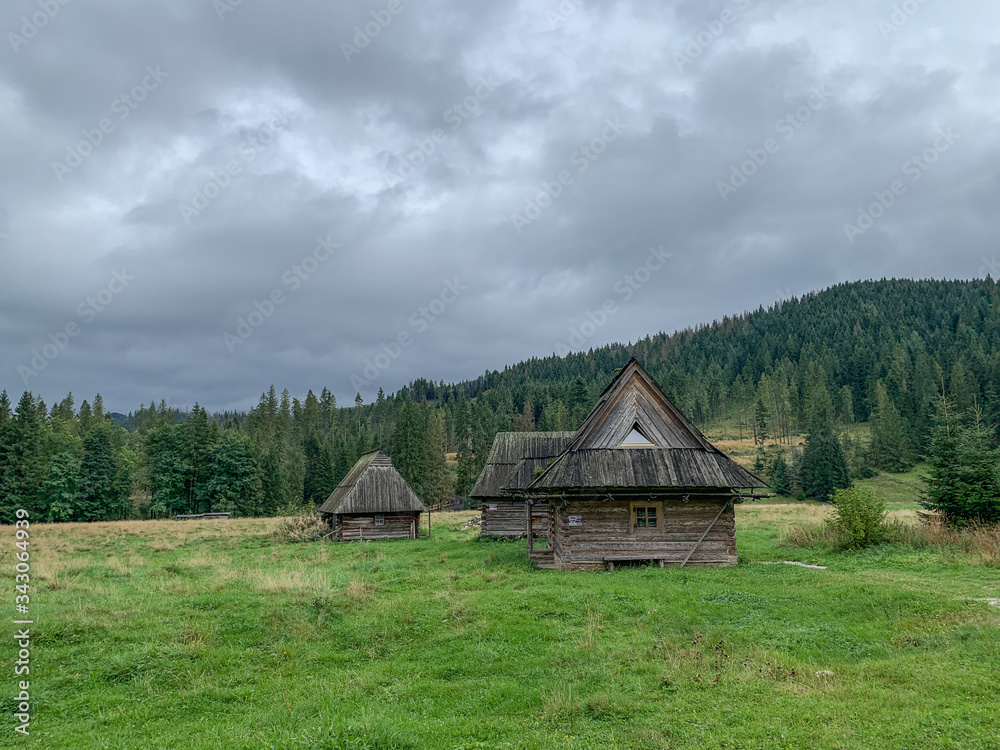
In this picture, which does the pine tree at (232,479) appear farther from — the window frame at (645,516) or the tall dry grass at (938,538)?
the tall dry grass at (938,538)

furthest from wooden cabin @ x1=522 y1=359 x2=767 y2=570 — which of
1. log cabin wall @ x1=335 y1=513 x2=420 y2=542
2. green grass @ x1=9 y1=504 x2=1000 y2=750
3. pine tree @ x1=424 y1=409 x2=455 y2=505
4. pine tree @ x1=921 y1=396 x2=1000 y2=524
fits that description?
pine tree @ x1=424 y1=409 x2=455 y2=505

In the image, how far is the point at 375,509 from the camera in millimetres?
37812

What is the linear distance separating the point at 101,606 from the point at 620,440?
17.8 m

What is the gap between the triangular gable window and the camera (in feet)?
78.1

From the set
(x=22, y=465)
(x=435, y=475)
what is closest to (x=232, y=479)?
(x=22, y=465)

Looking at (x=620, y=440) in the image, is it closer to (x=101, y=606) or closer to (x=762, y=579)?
(x=762, y=579)

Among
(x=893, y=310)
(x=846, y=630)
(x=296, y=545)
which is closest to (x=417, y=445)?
(x=296, y=545)

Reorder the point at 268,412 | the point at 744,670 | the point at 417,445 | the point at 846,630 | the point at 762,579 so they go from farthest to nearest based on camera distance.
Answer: the point at 268,412
the point at 417,445
the point at 762,579
the point at 846,630
the point at 744,670

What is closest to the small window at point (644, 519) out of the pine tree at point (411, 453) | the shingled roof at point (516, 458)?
the shingled roof at point (516, 458)

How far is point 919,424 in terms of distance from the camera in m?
87.4

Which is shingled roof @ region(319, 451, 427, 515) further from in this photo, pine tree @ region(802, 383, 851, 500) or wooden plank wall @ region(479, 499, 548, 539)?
pine tree @ region(802, 383, 851, 500)

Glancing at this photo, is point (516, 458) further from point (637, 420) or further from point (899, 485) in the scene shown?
point (899, 485)

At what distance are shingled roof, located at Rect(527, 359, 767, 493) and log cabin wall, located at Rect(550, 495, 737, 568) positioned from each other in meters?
0.95

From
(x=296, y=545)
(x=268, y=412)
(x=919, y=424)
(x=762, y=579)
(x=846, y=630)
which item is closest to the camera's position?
(x=846, y=630)
